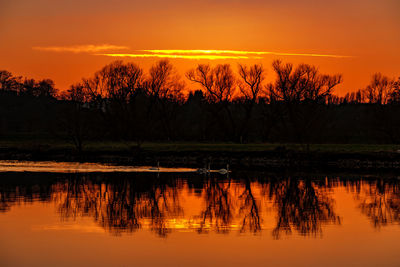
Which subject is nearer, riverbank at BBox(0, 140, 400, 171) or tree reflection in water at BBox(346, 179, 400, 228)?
tree reflection in water at BBox(346, 179, 400, 228)

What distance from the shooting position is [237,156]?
78438 mm

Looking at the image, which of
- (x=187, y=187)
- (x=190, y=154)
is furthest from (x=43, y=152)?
(x=187, y=187)

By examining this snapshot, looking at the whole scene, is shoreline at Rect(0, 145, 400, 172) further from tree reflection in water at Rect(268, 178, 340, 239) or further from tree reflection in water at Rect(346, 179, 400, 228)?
tree reflection in water at Rect(268, 178, 340, 239)

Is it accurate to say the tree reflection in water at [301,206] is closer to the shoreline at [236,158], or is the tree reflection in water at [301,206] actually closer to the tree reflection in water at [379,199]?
the tree reflection in water at [379,199]

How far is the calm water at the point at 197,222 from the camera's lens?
23.3 metres

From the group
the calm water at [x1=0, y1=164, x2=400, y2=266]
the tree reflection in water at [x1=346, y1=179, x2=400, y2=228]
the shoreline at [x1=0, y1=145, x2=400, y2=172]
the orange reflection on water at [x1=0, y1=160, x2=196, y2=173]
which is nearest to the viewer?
the calm water at [x1=0, y1=164, x2=400, y2=266]

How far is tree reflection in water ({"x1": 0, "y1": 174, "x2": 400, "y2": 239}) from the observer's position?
30.7 metres

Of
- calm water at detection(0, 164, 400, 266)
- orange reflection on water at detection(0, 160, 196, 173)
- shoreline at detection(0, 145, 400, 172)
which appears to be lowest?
calm water at detection(0, 164, 400, 266)

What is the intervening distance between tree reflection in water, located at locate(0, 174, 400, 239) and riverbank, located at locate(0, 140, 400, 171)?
665 inches

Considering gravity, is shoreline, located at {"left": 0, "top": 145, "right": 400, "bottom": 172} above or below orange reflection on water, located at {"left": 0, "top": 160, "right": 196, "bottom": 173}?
above

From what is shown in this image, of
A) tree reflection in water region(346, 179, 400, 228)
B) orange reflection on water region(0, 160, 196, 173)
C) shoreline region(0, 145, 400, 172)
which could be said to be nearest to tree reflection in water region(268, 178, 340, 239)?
tree reflection in water region(346, 179, 400, 228)

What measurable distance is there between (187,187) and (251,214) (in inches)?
530

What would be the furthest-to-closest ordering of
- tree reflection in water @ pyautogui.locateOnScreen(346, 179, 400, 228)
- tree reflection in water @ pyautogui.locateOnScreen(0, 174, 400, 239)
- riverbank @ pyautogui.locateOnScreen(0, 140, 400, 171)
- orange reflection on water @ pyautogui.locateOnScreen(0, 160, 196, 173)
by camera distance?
riverbank @ pyautogui.locateOnScreen(0, 140, 400, 171) → orange reflection on water @ pyautogui.locateOnScreen(0, 160, 196, 173) → tree reflection in water @ pyautogui.locateOnScreen(346, 179, 400, 228) → tree reflection in water @ pyautogui.locateOnScreen(0, 174, 400, 239)

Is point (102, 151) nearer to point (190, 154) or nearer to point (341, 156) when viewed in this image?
point (190, 154)
